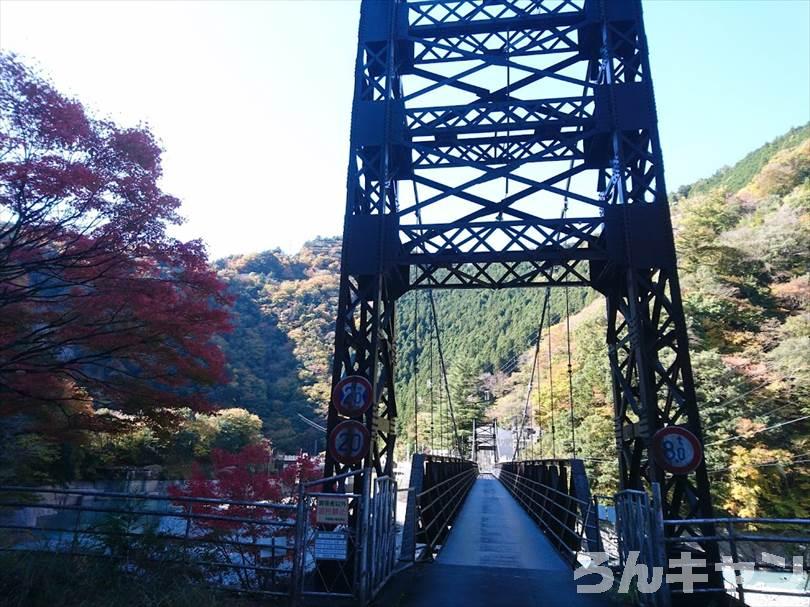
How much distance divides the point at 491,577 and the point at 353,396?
9.02 ft

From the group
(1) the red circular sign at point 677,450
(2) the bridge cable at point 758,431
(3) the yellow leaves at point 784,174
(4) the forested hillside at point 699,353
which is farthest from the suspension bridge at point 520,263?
(3) the yellow leaves at point 784,174

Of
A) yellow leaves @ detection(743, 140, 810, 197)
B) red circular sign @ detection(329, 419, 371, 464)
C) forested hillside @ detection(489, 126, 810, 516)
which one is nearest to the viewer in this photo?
red circular sign @ detection(329, 419, 371, 464)

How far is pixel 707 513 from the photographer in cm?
591

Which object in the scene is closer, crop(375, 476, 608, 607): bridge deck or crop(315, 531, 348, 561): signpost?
crop(315, 531, 348, 561): signpost

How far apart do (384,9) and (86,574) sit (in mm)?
9206

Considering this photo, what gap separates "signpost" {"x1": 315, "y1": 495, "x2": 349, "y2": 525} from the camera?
476 centimetres

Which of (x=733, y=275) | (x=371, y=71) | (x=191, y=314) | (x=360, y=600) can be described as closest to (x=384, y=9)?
(x=371, y=71)

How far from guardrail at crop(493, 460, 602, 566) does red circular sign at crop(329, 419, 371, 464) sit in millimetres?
3217

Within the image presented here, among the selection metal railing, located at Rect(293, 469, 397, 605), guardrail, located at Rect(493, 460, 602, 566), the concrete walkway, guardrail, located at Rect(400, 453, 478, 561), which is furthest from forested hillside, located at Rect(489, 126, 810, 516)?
metal railing, located at Rect(293, 469, 397, 605)

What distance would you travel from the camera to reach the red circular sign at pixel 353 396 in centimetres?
632

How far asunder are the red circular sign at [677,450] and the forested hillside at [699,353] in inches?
305

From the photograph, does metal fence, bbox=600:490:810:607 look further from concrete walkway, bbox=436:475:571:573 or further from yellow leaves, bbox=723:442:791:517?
yellow leaves, bbox=723:442:791:517

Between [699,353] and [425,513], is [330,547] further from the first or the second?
Answer: [699,353]

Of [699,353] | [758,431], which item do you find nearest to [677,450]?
[699,353]
